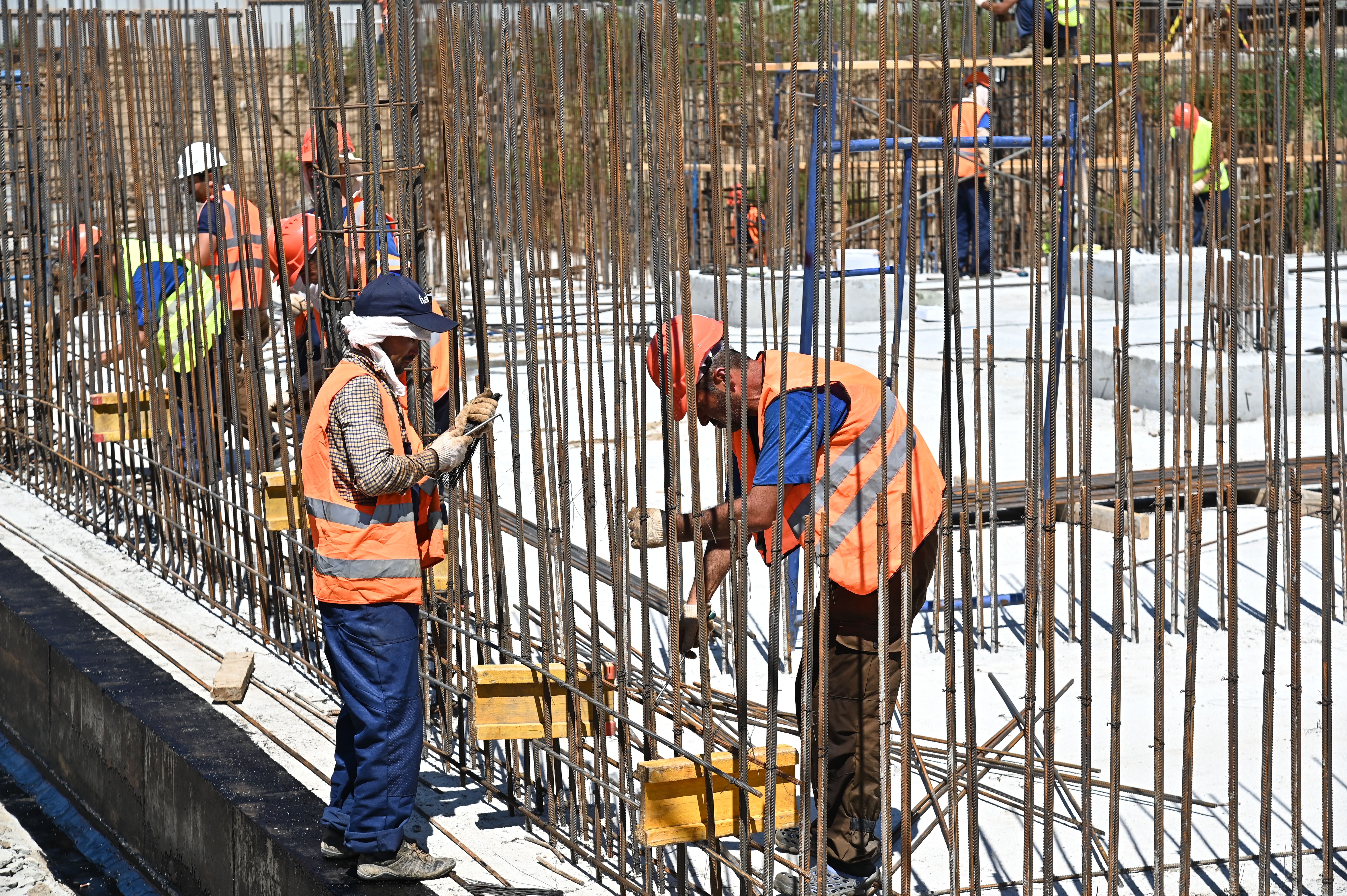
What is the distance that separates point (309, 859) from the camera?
3658mm

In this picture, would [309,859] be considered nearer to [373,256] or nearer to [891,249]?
[373,256]

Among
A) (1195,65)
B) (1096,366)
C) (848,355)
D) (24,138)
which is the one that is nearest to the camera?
(1195,65)

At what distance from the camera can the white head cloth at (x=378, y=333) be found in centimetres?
350

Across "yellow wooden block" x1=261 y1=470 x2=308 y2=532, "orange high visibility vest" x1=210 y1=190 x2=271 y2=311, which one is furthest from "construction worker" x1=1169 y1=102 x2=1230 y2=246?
"yellow wooden block" x1=261 y1=470 x2=308 y2=532

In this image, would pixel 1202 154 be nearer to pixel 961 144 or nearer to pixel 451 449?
pixel 961 144

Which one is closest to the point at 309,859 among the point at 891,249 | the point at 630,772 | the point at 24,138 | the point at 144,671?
the point at 630,772

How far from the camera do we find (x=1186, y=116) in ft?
32.7

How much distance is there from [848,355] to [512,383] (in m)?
6.88

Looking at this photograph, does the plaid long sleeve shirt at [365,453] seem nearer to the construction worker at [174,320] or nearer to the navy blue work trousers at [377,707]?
the navy blue work trousers at [377,707]

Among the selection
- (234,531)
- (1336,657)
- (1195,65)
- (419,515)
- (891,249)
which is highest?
(1195,65)

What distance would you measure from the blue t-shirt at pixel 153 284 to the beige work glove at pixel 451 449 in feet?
8.69

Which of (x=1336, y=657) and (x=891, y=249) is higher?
(x=891, y=249)

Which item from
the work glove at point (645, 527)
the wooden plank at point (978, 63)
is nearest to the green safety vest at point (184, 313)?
the work glove at point (645, 527)

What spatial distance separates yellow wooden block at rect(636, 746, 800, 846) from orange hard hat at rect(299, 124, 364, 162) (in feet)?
6.29
